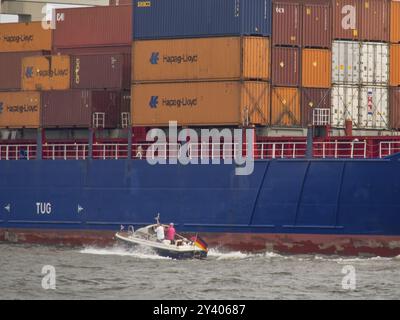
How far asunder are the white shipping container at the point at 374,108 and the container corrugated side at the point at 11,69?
16.5m

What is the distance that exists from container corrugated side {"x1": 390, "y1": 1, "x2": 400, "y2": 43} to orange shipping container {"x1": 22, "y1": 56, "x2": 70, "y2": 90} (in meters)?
15.1

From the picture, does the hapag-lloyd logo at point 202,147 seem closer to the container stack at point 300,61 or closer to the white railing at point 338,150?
the container stack at point 300,61

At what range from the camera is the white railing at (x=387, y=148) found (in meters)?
52.6

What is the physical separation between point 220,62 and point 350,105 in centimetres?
613

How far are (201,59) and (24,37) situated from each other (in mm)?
11628

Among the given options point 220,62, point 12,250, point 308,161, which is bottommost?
point 12,250

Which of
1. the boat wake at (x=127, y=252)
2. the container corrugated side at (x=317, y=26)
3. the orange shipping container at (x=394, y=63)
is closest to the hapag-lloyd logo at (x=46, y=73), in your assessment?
the boat wake at (x=127, y=252)

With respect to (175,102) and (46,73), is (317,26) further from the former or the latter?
(46,73)

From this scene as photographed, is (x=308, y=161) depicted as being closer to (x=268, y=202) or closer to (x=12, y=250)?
(x=268, y=202)

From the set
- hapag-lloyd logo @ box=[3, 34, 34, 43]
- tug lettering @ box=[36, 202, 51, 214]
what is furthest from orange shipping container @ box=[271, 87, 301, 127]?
hapag-lloyd logo @ box=[3, 34, 34, 43]

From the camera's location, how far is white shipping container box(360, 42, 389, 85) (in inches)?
2196

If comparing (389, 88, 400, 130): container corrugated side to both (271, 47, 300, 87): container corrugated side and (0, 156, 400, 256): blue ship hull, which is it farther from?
(0, 156, 400, 256): blue ship hull

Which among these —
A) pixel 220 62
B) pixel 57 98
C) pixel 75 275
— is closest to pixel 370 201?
pixel 220 62

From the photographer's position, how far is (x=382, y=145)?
5403cm
